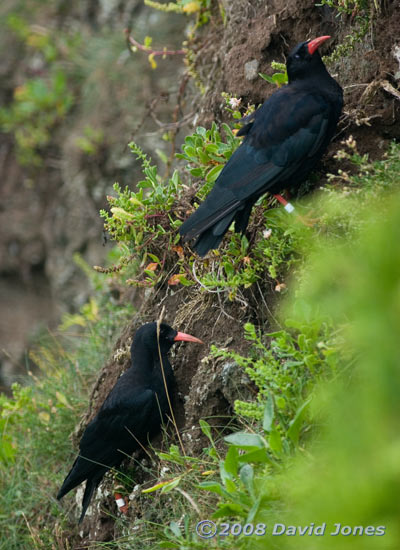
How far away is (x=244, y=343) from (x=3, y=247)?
22.6 feet

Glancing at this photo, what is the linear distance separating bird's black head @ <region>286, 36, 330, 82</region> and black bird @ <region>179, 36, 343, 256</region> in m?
0.04

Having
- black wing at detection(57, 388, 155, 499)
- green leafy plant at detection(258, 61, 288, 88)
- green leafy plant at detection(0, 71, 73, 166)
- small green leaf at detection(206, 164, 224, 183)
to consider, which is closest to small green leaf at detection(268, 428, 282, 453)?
black wing at detection(57, 388, 155, 499)

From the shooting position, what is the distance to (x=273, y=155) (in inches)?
135

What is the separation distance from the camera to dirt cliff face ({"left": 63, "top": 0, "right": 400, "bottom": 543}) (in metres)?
3.55

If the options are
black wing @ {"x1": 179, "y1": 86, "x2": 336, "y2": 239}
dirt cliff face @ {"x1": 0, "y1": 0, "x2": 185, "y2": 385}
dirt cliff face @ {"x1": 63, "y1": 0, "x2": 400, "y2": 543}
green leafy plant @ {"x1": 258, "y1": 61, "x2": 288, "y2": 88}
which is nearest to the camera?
black wing @ {"x1": 179, "y1": 86, "x2": 336, "y2": 239}

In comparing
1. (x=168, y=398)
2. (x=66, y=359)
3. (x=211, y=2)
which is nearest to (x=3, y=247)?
(x=66, y=359)

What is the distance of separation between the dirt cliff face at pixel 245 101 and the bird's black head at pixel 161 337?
0.30 feet

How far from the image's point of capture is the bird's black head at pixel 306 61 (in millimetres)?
3565

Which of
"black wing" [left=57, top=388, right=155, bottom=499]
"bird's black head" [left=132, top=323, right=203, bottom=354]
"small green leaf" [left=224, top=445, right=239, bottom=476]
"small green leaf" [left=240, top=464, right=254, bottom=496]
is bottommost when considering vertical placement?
"black wing" [left=57, top=388, right=155, bottom=499]

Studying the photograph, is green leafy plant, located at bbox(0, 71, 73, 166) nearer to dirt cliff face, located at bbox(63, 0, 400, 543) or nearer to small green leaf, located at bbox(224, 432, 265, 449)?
dirt cliff face, located at bbox(63, 0, 400, 543)

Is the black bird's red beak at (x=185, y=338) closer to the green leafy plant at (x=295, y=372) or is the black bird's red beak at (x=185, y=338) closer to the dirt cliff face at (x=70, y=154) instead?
the green leafy plant at (x=295, y=372)

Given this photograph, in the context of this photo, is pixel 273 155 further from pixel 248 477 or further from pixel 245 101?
pixel 248 477

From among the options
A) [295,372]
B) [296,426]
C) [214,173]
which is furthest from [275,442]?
[214,173]

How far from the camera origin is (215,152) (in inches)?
152
